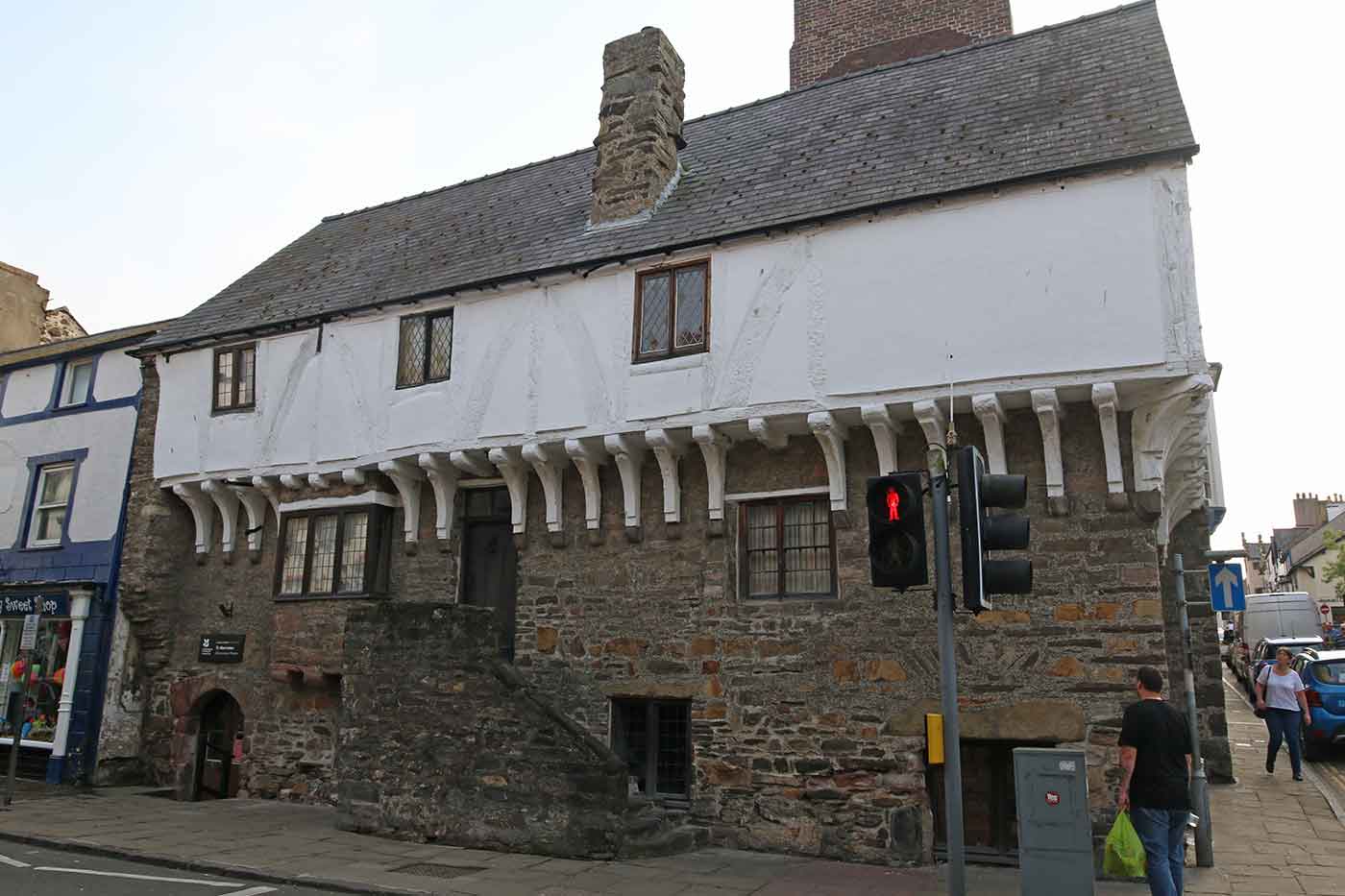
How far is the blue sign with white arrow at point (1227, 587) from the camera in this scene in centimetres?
1073

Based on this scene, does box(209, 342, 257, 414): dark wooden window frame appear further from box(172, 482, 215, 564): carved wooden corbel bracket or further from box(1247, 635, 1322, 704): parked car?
box(1247, 635, 1322, 704): parked car

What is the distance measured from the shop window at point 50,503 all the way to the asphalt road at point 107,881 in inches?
360

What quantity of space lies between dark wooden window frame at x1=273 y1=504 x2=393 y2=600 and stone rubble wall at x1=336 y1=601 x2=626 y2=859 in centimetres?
211

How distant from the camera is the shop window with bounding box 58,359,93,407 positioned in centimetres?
1817

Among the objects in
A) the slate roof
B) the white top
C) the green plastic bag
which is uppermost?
the slate roof

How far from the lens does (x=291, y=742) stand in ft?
47.1

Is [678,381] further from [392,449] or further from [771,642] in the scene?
[392,449]

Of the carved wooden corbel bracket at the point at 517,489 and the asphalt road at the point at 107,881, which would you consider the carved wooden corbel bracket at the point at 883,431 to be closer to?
the carved wooden corbel bracket at the point at 517,489

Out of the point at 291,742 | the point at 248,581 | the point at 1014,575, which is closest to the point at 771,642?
the point at 1014,575

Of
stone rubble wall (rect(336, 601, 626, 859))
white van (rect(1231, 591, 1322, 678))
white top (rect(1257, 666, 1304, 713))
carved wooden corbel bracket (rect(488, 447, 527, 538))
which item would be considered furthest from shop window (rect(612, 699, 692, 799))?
white van (rect(1231, 591, 1322, 678))

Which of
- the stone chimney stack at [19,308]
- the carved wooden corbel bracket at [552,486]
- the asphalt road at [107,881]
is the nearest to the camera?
the asphalt road at [107,881]

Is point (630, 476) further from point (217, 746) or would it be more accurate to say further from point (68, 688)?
point (68, 688)

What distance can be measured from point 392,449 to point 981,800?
8856mm

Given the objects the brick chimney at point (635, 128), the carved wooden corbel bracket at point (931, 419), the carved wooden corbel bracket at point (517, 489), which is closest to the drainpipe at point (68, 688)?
the carved wooden corbel bracket at point (517, 489)
